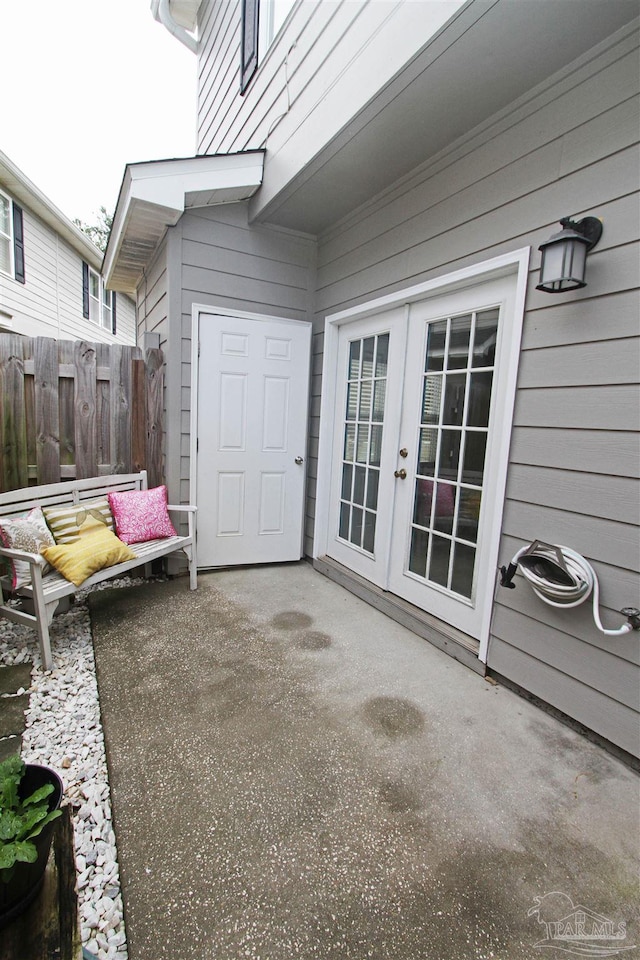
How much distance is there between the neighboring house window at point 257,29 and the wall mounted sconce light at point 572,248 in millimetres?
2933

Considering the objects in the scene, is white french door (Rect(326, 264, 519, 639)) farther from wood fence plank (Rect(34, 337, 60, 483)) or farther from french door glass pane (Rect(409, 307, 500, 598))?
wood fence plank (Rect(34, 337, 60, 483))

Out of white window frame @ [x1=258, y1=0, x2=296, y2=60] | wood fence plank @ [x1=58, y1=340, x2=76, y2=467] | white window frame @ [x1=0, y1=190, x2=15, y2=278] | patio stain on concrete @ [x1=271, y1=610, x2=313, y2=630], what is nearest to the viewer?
patio stain on concrete @ [x1=271, y1=610, x2=313, y2=630]

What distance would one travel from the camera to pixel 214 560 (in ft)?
11.6

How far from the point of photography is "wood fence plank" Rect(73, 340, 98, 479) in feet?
9.82

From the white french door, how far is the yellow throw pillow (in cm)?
166

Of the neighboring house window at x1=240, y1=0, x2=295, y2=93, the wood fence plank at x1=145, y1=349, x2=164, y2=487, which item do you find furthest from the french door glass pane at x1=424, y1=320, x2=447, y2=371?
the neighboring house window at x1=240, y1=0, x2=295, y2=93

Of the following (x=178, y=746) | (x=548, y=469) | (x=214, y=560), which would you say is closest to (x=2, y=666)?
(x=178, y=746)

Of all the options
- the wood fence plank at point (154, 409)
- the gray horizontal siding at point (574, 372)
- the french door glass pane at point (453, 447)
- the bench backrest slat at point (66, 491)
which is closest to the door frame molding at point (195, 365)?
the wood fence plank at point (154, 409)

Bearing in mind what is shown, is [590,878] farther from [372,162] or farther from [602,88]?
[372,162]

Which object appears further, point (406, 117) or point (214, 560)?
point (214, 560)

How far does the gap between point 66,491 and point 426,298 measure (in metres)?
2.54

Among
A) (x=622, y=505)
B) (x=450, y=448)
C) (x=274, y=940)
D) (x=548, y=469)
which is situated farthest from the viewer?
→ (x=450, y=448)

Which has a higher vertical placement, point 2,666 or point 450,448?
point 450,448

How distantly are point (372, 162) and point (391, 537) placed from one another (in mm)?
2303
